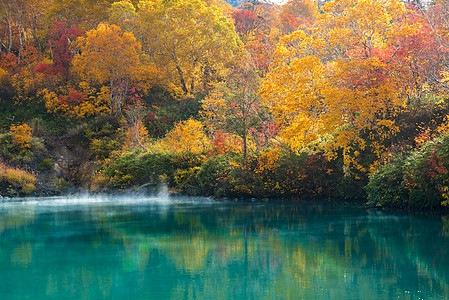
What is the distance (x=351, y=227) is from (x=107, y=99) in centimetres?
2485

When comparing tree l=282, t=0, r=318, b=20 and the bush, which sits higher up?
tree l=282, t=0, r=318, b=20

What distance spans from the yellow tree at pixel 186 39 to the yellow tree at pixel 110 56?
3.47m

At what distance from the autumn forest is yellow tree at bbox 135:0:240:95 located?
0.34ft

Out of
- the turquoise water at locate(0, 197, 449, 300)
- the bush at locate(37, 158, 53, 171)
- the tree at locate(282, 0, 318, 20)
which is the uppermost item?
the tree at locate(282, 0, 318, 20)

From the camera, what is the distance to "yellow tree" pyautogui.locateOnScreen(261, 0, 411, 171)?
16219 millimetres

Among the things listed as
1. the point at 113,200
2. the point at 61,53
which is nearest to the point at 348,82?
the point at 113,200

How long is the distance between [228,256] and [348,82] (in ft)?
33.7

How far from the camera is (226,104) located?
68.4ft

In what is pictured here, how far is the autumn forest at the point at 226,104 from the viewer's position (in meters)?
16.4

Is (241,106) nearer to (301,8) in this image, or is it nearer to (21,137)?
(21,137)

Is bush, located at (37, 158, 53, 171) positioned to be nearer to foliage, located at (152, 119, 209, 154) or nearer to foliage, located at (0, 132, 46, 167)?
foliage, located at (0, 132, 46, 167)

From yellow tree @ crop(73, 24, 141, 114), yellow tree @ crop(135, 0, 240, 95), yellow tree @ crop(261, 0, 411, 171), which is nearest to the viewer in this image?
yellow tree @ crop(261, 0, 411, 171)

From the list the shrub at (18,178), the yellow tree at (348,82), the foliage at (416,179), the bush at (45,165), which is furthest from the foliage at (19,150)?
the foliage at (416,179)

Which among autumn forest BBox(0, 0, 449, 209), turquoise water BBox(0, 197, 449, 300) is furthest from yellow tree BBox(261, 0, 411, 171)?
turquoise water BBox(0, 197, 449, 300)
